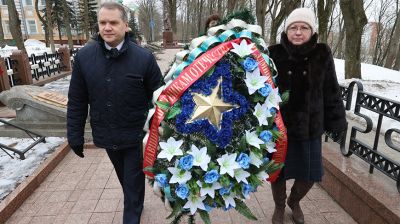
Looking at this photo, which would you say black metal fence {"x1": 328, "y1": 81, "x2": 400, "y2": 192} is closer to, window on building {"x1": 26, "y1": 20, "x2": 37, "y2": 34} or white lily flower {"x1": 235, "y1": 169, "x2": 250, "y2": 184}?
white lily flower {"x1": 235, "y1": 169, "x2": 250, "y2": 184}

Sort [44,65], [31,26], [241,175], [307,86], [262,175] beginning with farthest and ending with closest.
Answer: [31,26] < [44,65] < [307,86] < [262,175] < [241,175]

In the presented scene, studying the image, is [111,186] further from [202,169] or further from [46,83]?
[46,83]

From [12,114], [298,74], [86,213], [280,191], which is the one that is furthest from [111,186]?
[12,114]

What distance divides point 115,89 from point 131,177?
745 mm

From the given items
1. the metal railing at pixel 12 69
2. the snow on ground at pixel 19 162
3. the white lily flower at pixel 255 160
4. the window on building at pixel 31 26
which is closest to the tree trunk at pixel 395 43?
the metal railing at pixel 12 69

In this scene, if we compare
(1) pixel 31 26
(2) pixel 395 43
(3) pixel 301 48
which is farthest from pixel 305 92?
(1) pixel 31 26

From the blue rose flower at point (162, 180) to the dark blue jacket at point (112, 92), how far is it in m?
0.61

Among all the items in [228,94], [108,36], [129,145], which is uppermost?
[108,36]

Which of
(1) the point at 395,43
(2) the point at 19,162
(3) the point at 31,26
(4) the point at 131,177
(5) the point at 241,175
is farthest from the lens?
(3) the point at 31,26

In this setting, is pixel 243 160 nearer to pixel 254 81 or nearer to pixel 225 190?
pixel 225 190

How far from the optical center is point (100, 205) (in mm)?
3264

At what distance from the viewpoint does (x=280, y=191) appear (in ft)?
9.02

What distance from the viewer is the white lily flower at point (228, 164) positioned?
5.81ft

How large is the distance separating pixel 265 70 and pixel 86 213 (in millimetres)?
2310
